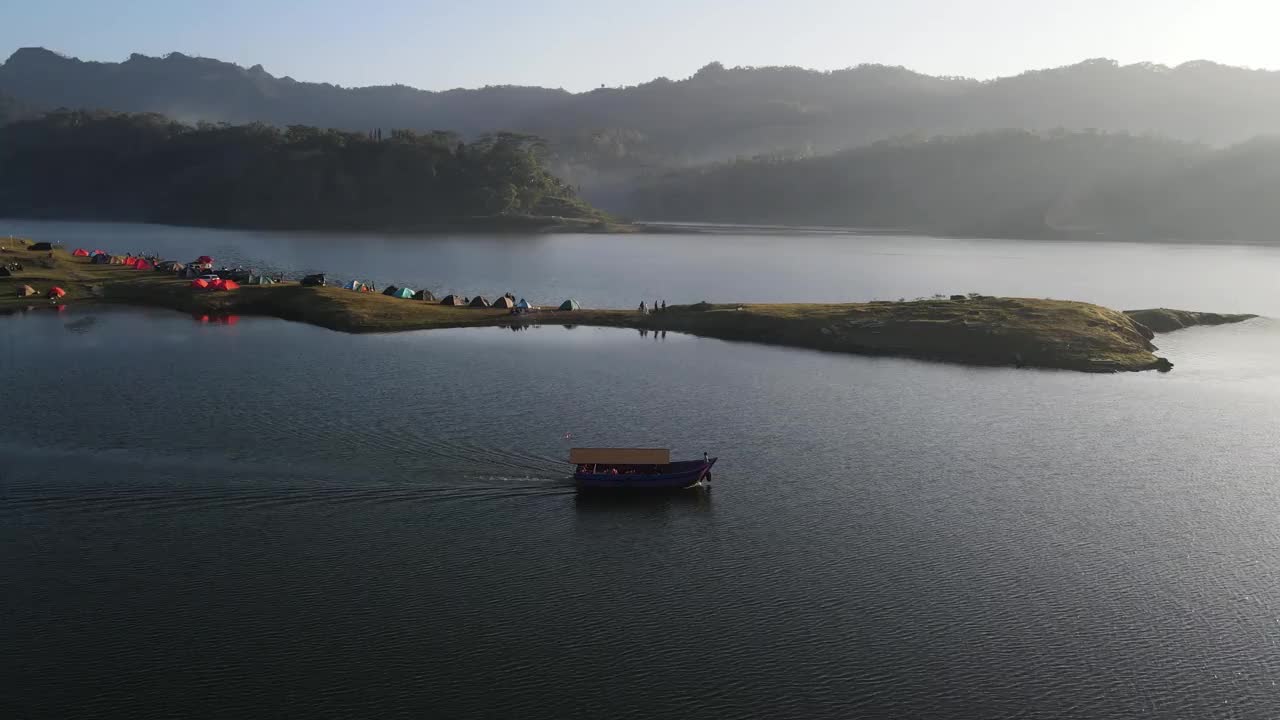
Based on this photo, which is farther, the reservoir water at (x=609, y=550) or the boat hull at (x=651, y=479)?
the boat hull at (x=651, y=479)

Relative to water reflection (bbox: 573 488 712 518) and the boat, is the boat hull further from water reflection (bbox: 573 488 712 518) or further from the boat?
water reflection (bbox: 573 488 712 518)

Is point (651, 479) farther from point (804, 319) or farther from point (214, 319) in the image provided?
point (214, 319)

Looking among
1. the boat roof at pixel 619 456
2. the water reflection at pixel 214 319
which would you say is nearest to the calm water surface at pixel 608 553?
the boat roof at pixel 619 456

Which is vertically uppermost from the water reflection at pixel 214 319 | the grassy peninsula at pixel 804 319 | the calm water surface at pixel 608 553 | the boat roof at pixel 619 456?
the grassy peninsula at pixel 804 319

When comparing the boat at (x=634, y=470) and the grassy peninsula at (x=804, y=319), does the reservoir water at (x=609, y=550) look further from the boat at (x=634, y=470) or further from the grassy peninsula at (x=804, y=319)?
the grassy peninsula at (x=804, y=319)

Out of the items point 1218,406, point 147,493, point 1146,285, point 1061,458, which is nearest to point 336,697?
point 147,493

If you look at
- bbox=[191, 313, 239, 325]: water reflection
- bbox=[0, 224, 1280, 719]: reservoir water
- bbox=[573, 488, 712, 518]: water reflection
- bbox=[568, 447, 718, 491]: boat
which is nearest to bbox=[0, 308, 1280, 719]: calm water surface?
bbox=[0, 224, 1280, 719]: reservoir water
